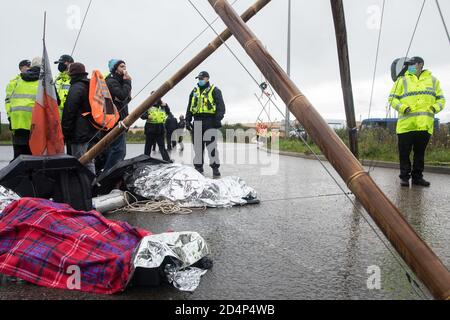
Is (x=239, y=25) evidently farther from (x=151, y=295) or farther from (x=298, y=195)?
(x=298, y=195)

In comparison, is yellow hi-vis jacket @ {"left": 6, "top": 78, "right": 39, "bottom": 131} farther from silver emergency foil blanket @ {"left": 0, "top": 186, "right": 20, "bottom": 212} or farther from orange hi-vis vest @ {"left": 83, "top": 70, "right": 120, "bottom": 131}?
silver emergency foil blanket @ {"left": 0, "top": 186, "right": 20, "bottom": 212}

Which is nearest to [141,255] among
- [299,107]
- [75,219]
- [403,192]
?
[75,219]

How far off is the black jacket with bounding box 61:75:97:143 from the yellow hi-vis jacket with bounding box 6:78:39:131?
113 centimetres

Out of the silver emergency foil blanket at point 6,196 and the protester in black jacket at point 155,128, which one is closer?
the silver emergency foil blanket at point 6,196

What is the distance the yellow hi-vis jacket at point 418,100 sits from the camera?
6730 mm

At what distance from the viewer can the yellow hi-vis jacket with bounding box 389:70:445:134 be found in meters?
6.73

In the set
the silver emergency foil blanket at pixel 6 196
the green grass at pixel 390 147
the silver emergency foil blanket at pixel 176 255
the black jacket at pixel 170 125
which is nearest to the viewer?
the silver emergency foil blanket at pixel 176 255

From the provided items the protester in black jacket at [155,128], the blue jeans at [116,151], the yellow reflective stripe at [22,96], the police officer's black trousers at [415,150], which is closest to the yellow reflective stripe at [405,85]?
the police officer's black trousers at [415,150]

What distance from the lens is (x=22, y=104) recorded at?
6223mm

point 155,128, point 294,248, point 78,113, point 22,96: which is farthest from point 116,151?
point 155,128

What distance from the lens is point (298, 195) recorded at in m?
6.08

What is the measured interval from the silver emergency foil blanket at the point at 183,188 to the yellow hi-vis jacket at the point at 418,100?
3.13 meters

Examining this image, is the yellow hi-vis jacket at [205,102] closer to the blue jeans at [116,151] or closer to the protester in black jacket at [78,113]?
the blue jeans at [116,151]

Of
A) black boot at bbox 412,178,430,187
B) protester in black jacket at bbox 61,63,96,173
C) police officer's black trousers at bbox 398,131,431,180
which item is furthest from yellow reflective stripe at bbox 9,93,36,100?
black boot at bbox 412,178,430,187
